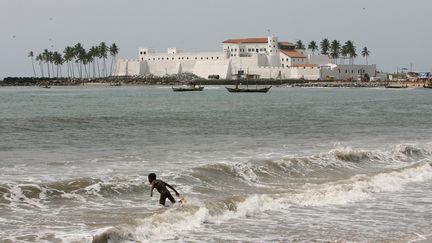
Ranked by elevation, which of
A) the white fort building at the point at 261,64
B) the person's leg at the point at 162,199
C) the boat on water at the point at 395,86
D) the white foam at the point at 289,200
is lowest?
the boat on water at the point at 395,86

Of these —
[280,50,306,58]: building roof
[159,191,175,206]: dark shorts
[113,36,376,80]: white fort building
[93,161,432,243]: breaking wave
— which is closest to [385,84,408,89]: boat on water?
[113,36,376,80]: white fort building

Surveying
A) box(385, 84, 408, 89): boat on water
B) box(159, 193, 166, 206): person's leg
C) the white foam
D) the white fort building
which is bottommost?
box(385, 84, 408, 89): boat on water

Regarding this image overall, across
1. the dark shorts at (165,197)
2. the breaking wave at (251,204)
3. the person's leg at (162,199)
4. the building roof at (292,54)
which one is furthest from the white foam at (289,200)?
the building roof at (292,54)

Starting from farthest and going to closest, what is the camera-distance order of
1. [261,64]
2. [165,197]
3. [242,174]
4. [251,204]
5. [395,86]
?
[261,64] < [395,86] < [242,174] < [251,204] < [165,197]

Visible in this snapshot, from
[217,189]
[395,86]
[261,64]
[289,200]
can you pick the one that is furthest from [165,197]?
[261,64]

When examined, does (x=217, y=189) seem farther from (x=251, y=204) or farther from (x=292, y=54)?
(x=292, y=54)

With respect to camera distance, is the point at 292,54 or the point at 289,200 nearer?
the point at 289,200

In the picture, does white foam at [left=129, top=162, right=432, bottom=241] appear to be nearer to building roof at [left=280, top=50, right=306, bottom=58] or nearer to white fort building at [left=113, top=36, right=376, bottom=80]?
white fort building at [left=113, top=36, right=376, bottom=80]

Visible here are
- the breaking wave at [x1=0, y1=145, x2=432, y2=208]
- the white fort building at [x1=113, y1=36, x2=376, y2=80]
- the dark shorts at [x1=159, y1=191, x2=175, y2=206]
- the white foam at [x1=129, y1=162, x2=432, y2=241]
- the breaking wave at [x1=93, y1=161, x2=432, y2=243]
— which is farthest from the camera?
the white fort building at [x1=113, y1=36, x2=376, y2=80]

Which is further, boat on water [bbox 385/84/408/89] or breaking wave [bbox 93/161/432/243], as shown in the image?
boat on water [bbox 385/84/408/89]

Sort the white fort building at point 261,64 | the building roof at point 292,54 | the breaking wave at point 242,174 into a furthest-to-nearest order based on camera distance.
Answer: the building roof at point 292,54 → the white fort building at point 261,64 → the breaking wave at point 242,174

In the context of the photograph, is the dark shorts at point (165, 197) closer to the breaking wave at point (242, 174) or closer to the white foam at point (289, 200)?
the white foam at point (289, 200)

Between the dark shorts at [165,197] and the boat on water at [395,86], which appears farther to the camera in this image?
the boat on water at [395,86]

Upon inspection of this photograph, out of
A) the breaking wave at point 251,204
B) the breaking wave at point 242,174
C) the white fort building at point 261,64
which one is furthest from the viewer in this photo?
the white fort building at point 261,64
